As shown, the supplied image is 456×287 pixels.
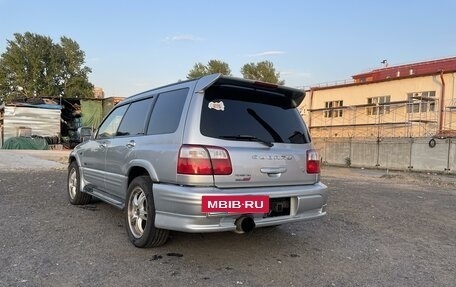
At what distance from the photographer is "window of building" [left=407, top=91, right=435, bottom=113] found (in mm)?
26016

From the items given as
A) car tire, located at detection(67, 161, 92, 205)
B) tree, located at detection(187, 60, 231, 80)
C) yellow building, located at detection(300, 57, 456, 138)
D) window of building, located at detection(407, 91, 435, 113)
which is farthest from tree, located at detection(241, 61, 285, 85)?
car tire, located at detection(67, 161, 92, 205)

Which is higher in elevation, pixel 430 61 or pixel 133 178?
pixel 430 61

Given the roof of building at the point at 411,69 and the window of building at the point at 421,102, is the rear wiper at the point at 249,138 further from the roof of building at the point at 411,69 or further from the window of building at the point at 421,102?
the roof of building at the point at 411,69

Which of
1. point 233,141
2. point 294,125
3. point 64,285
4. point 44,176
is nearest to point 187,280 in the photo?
point 64,285

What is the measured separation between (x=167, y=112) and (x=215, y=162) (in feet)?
3.15

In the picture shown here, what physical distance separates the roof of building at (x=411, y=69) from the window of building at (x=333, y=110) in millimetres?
3263

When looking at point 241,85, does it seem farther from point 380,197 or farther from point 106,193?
point 380,197

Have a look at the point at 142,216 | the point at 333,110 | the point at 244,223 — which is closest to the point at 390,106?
the point at 333,110

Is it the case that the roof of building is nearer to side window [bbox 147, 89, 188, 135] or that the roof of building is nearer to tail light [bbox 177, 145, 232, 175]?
side window [bbox 147, 89, 188, 135]

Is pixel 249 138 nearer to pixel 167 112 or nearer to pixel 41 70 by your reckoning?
pixel 167 112

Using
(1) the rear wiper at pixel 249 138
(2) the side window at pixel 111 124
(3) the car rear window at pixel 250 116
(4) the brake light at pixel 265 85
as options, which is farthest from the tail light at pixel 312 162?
(2) the side window at pixel 111 124

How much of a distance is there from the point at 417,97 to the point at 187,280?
2532cm

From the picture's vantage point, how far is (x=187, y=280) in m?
3.70

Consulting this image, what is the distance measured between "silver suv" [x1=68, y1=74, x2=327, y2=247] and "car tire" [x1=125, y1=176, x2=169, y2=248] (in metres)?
0.01
